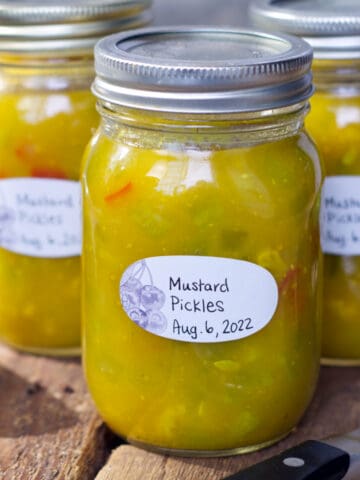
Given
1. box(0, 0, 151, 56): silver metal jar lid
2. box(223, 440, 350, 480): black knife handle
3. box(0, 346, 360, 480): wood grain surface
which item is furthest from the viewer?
box(0, 0, 151, 56): silver metal jar lid

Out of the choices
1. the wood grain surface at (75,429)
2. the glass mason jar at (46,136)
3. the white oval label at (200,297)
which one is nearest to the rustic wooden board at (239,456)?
the wood grain surface at (75,429)

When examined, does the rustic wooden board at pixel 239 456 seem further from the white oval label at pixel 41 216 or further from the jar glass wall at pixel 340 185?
the white oval label at pixel 41 216

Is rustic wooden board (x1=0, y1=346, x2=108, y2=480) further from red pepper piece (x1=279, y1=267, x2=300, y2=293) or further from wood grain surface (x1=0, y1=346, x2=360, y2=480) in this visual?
red pepper piece (x1=279, y1=267, x2=300, y2=293)

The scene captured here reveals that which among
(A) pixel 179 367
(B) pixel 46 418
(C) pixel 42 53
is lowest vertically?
(B) pixel 46 418


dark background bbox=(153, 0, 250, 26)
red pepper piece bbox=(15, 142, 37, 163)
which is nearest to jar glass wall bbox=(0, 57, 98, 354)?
red pepper piece bbox=(15, 142, 37, 163)

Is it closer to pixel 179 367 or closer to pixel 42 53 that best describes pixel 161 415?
pixel 179 367

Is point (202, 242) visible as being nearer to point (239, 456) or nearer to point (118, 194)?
point (118, 194)

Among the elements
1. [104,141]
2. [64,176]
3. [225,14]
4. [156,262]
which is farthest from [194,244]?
[225,14]
